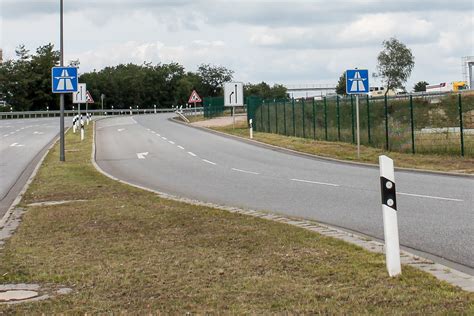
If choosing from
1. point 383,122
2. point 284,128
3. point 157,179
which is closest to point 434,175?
point 157,179

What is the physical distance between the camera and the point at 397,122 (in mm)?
27797

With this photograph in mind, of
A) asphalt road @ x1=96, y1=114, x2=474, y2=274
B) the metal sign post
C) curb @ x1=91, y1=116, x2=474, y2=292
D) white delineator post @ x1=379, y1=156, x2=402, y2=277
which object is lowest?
asphalt road @ x1=96, y1=114, x2=474, y2=274

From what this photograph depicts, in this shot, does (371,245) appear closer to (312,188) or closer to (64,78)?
(312,188)

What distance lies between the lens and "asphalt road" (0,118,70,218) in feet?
56.0

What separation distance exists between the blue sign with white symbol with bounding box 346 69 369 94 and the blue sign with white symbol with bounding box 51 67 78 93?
29.8ft

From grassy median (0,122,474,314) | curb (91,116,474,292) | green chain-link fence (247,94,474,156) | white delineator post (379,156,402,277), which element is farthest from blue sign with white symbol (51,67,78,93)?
white delineator post (379,156,402,277)

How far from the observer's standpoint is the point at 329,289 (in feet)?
19.6

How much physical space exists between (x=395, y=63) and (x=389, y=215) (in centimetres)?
8932

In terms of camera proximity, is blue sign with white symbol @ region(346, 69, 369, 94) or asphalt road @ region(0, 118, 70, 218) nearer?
asphalt road @ region(0, 118, 70, 218)

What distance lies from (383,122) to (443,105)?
8.53ft

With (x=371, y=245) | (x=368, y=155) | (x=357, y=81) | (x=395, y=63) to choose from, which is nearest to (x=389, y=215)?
(x=371, y=245)

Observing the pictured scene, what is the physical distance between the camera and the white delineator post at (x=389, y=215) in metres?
6.48

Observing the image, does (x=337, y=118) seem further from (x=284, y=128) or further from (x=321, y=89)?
(x=321, y=89)

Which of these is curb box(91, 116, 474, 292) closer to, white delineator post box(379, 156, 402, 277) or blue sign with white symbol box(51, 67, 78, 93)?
white delineator post box(379, 156, 402, 277)
